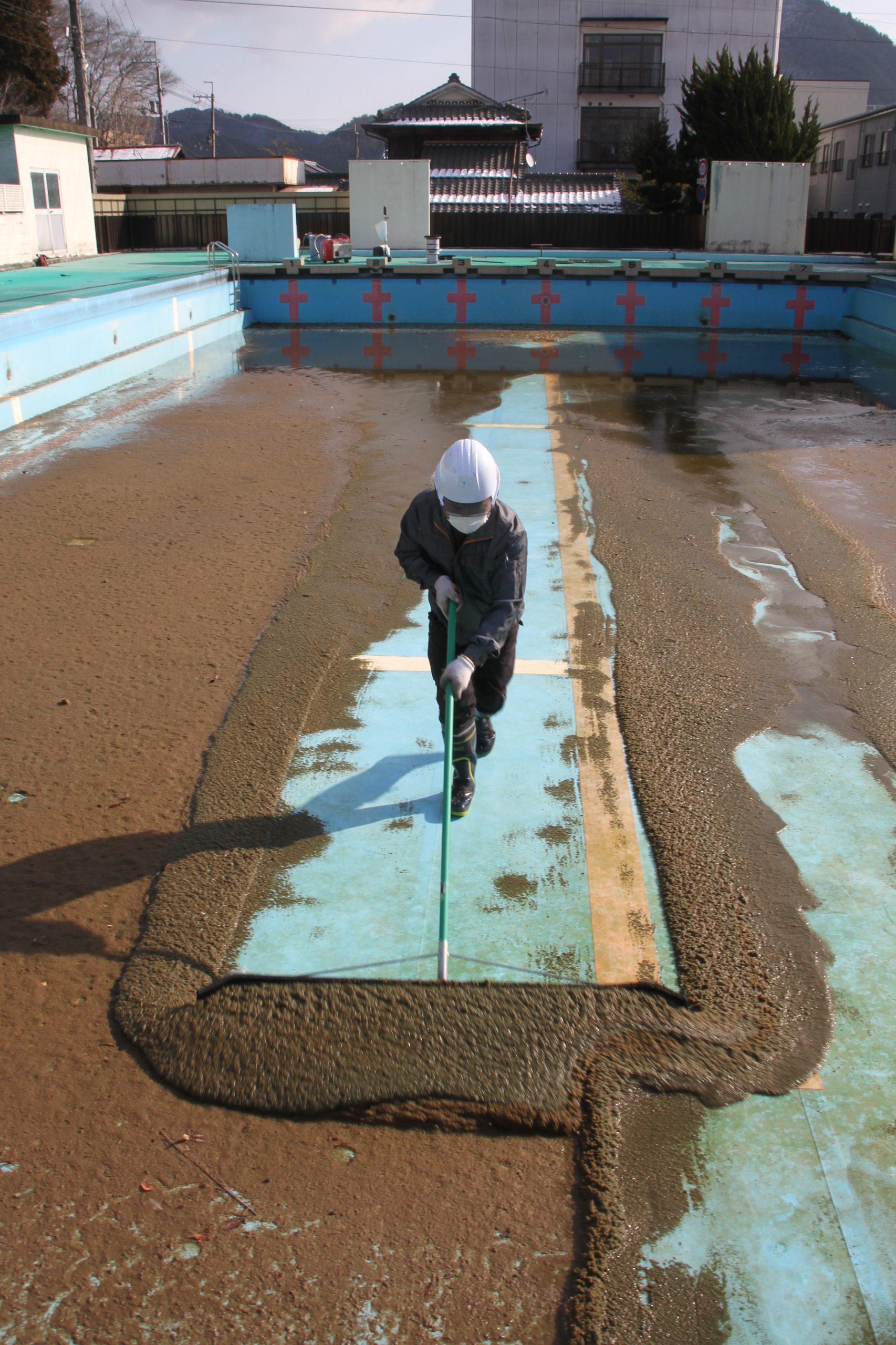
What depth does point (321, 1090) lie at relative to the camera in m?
2.40

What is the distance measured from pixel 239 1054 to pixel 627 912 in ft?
3.88

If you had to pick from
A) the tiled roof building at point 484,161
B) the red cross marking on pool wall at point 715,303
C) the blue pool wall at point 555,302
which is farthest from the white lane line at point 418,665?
the tiled roof building at point 484,161

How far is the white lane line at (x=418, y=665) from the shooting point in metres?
4.61

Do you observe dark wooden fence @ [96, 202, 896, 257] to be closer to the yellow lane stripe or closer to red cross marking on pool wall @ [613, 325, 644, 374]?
red cross marking on pool wall @ [613, 325, 644, 374]

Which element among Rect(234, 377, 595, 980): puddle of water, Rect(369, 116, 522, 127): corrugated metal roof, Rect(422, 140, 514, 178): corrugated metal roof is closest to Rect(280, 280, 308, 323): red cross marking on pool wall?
Rect(234, 377, 595, 980): puddle of water

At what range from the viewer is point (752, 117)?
1141 inches

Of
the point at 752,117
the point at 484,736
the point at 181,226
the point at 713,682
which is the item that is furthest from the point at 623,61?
the point at 484,736

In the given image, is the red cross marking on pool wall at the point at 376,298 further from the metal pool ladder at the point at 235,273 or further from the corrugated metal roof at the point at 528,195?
the corrugated metal roof at the point at 528,195

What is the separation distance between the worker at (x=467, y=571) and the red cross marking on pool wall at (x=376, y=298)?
15.3 m

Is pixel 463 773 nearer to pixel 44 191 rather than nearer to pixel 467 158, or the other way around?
pixel 44 191

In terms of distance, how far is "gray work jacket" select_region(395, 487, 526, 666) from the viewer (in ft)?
10.4

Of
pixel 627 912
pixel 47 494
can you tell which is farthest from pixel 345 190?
pixel 627 912

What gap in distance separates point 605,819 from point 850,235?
30.1 m

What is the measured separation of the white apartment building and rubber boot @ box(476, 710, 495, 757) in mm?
46486
